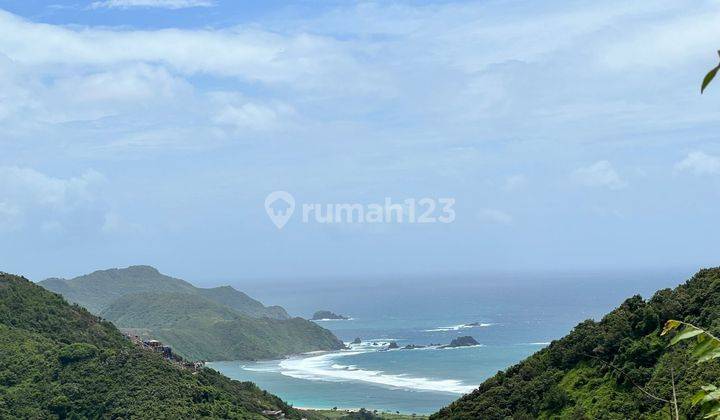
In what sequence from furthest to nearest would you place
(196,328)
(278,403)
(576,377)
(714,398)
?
1. (196,328)
2. (278,403)
3. (576,377)
4. (714,398)

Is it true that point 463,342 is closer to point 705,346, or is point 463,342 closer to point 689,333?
point 705,346

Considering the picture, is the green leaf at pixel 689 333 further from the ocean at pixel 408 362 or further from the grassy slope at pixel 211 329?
the grassy slope at pixel 211 329

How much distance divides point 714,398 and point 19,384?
53.0m

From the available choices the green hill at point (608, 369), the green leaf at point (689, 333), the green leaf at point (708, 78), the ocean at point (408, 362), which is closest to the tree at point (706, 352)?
the green leaf at point (689, 333)

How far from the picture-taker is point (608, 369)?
32.4 metres

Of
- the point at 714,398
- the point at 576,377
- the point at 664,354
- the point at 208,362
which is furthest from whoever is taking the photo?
the point at 208,362

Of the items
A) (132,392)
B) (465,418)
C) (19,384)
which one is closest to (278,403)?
(132,392)

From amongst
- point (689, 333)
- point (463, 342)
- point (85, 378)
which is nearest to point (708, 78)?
point (689, 333)

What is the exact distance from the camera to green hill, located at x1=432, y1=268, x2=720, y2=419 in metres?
29.4

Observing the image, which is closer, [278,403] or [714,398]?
[714,398]

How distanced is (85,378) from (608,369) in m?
35.1

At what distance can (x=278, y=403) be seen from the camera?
206 feet

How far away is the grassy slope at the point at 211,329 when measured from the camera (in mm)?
132000

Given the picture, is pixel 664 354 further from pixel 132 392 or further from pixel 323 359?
pixel 323 359
